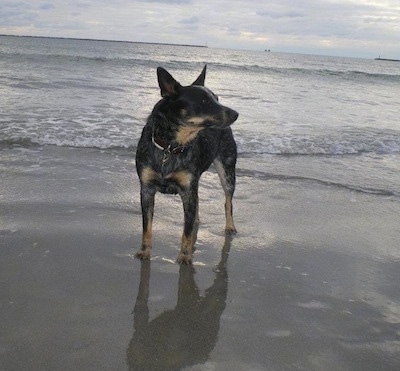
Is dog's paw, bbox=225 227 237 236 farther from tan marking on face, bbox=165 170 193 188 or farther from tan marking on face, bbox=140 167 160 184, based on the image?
tan marking on face, bbox=140 167 160 184

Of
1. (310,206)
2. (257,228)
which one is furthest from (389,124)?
(257,228)

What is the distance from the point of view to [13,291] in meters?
3.17

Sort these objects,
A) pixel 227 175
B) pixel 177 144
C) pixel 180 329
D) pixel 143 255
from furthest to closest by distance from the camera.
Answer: pixel 227 175, pixel 143 255, pixel 177 144, pixel 180 329

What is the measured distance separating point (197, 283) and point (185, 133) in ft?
4.16

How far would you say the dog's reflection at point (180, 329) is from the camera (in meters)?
2.59

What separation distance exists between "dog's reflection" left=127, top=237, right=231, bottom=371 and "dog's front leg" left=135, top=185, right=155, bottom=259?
0.29 m

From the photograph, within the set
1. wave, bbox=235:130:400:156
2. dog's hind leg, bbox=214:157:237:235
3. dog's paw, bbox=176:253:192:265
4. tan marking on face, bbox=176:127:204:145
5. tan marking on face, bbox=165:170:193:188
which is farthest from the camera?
wave, bbox=235:130:400:156

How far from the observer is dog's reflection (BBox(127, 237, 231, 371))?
259 cm

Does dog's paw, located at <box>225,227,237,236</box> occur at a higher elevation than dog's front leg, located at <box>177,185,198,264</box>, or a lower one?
lower

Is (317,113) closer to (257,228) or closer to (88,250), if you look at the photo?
(257,228)

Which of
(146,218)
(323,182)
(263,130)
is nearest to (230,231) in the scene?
(146,218)

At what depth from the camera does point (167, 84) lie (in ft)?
11.8

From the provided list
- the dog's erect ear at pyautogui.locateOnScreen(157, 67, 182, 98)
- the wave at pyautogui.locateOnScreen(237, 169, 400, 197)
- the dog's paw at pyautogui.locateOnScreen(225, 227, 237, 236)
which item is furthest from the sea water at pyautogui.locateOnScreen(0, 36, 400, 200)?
the dog's erect ear at pyautogui.locateOnScreen(157, 67, 182, 98)

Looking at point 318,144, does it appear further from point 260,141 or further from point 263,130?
point 263,130
